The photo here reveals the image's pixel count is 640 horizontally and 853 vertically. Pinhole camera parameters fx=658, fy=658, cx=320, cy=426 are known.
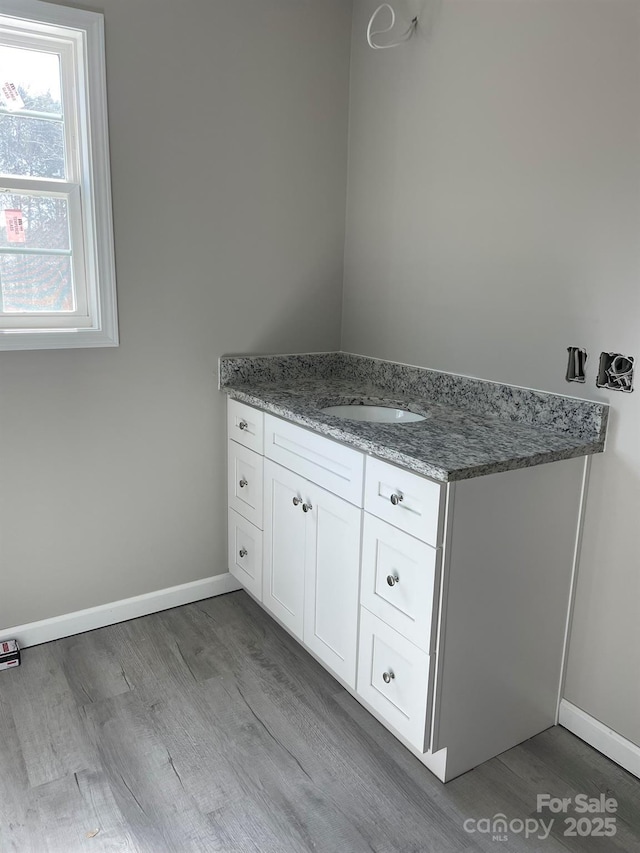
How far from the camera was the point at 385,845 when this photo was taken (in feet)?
5.19

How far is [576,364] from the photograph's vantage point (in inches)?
73.1

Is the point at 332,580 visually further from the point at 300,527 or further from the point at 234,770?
the point at 234,770

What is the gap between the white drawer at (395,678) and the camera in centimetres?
169

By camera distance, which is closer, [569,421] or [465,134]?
[569,421]

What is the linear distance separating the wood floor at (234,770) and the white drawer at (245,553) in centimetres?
29

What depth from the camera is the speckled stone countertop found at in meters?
1.68

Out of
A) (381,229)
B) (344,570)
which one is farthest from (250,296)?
(344,570)

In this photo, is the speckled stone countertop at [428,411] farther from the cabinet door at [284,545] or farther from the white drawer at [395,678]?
the white drawer at [395,678]

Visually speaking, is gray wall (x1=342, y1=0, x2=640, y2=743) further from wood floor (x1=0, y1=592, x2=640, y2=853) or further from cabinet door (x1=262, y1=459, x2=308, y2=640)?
cabinet door (x1=262, y1=459, x2=308, y2=640)

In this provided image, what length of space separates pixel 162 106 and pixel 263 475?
1.34 metres

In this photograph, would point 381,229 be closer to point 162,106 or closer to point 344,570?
point 162,106

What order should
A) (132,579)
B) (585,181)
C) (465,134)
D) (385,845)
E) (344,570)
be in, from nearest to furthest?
(385,845) < (585,181) < (344,570) < (465,134) < (132,579)

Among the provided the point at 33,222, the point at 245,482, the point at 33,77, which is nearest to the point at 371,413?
the point at 245,482

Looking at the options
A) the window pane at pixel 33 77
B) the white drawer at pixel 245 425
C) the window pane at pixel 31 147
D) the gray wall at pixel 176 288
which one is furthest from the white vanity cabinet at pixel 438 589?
the window pane at pixel 33 77
